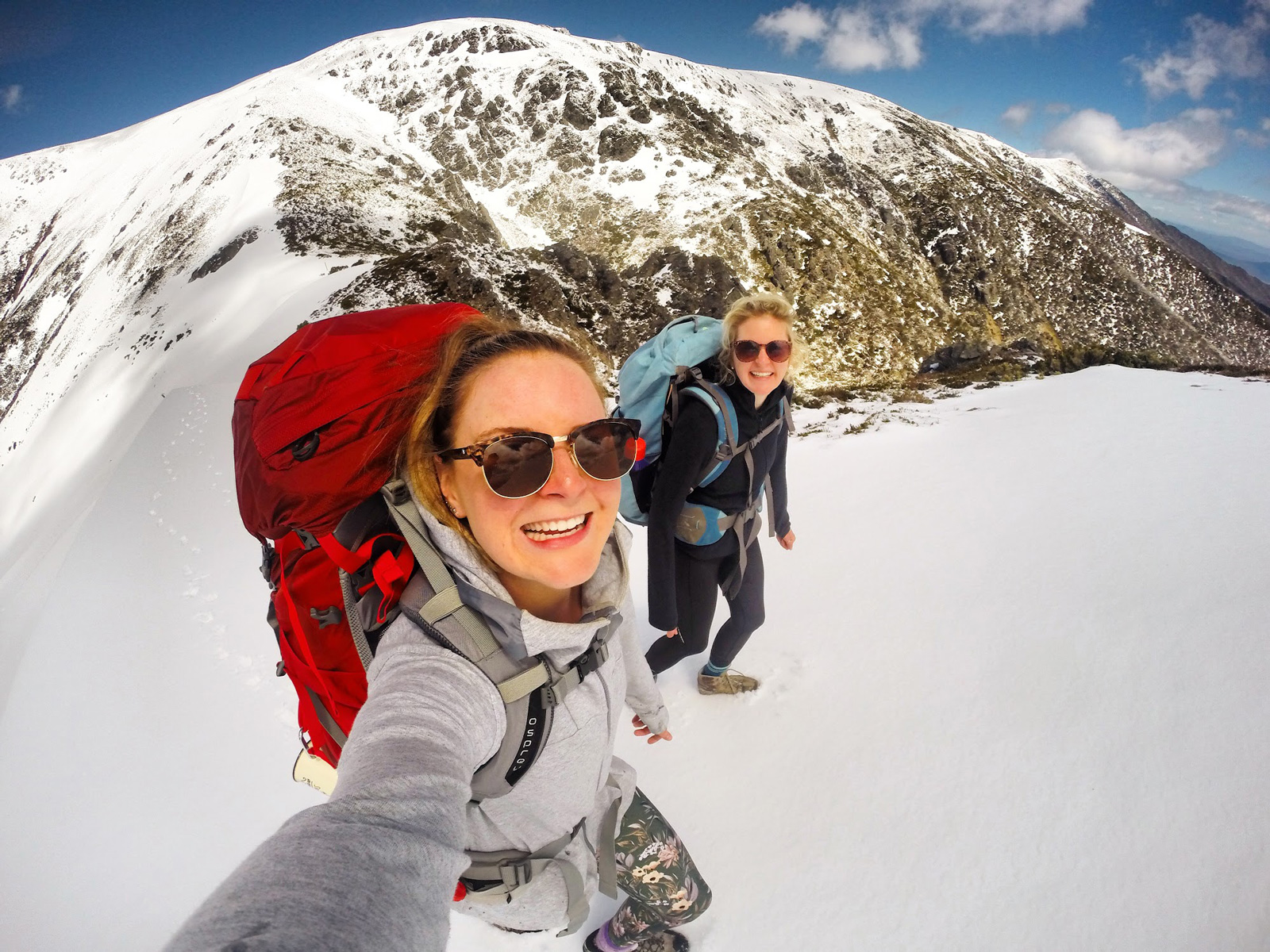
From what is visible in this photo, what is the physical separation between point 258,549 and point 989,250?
182 ft

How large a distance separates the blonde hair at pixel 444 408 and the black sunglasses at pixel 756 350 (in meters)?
1.63

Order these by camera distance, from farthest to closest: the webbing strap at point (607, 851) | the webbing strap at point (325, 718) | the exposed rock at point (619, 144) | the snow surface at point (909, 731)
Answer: the exposed rock at point (619, 144)
the snow surface at point (909, 731)
the webbing strap at point (607, 851)
the webbing strap at point (325, 718)

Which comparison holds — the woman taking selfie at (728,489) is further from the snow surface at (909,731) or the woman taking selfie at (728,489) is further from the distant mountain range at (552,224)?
the distant mountain range at (552,224)

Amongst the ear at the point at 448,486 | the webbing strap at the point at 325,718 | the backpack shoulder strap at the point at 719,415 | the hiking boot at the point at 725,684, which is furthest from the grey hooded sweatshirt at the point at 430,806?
the hiking boot at the point at 725,684

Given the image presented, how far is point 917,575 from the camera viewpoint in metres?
4.31

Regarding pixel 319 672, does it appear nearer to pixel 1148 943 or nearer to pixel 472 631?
pixel 472 631

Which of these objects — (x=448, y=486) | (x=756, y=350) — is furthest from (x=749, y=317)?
(x=448, y=486)

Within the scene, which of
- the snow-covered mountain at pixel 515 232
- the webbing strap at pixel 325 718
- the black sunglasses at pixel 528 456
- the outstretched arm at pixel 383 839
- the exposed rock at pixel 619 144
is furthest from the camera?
the exposed rock at pixel 619 144

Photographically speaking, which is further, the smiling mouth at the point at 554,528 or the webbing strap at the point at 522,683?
the smiling mouth at the point at 554,528

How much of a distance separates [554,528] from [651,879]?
5.21 feet

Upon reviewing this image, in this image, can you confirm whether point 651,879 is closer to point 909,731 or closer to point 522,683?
point 522,683

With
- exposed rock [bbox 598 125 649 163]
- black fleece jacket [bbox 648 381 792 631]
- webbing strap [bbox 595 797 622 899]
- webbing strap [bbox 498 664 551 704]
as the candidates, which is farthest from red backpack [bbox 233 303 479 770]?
exposed rock [bbox 598 125 649 163]

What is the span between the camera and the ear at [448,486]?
56.1 inches

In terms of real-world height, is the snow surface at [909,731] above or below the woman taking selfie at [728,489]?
below
